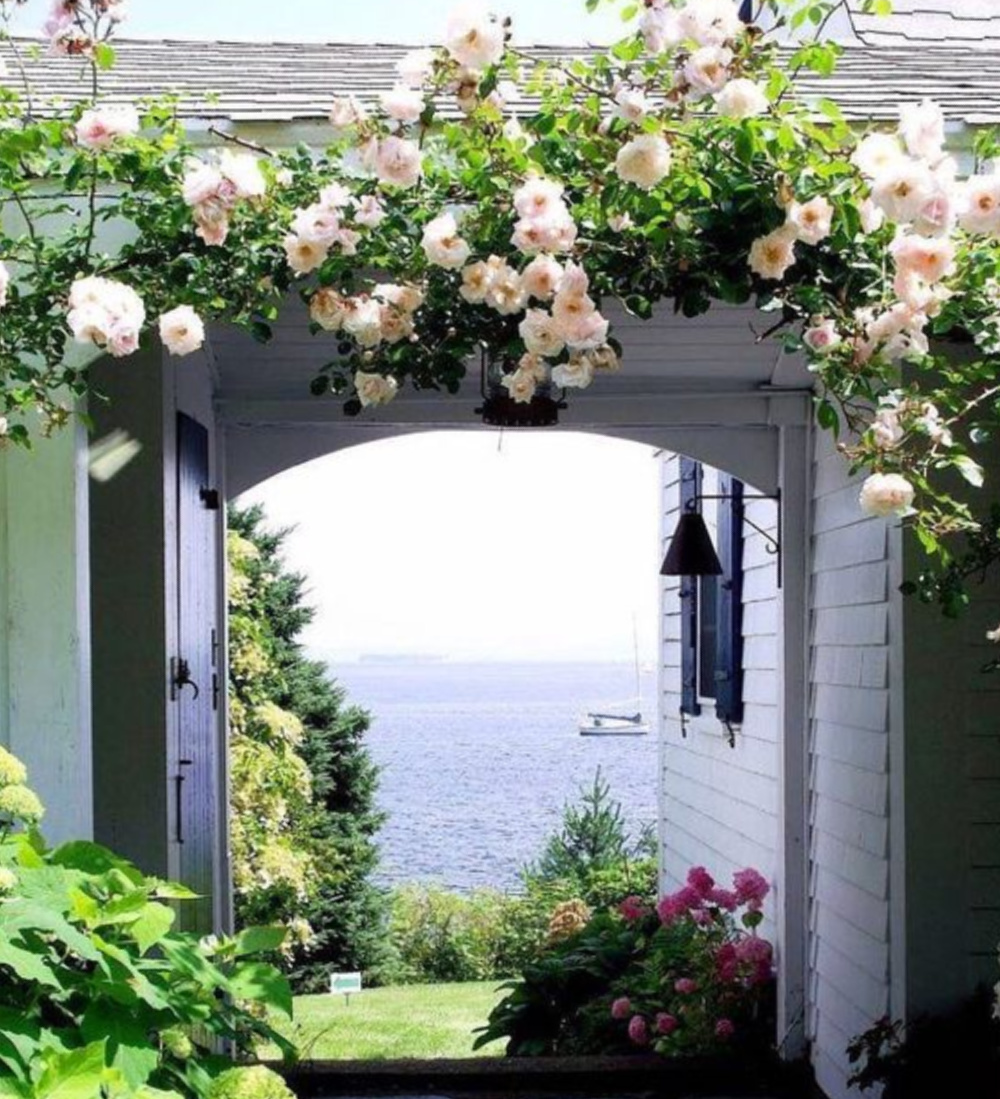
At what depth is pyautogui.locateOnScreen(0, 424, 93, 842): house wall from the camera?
3.54m

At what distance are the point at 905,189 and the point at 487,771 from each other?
110 ft

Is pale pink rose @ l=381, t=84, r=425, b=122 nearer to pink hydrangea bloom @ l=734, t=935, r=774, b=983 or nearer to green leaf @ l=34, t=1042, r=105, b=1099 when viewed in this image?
green leaf @ l=34, t=1042, r=105, b=1099

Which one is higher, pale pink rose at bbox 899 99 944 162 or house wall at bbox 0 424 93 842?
pale pink rose at bbox 899 99 944 162

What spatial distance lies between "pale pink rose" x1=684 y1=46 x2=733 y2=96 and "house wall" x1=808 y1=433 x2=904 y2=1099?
87.3 inches

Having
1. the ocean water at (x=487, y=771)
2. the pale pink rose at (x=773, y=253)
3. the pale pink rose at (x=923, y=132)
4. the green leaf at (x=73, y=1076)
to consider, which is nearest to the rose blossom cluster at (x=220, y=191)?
the pale pink rose at (x=773, y=253)

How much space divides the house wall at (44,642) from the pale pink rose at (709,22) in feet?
4.75

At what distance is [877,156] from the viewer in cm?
303

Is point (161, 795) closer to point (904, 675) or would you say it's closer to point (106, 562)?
point (106, 562)

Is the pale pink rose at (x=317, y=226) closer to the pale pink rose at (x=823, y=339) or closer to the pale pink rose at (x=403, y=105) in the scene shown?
the pale pink rose at (x=403, y=105)

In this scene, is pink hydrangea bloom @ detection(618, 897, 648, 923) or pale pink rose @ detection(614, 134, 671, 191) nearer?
pale pink rose @ detection(614, 134, 671, 191)

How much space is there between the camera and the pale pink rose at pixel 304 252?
3.32 m

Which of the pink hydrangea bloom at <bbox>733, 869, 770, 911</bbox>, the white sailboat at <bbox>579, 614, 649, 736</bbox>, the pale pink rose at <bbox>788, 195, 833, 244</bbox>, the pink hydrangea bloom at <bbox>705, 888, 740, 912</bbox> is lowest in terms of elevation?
the white sailboat at <bbox>579, 614, 649, 736</bbox>

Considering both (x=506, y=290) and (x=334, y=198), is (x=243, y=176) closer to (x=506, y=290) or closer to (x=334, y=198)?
(x=334, y=198)

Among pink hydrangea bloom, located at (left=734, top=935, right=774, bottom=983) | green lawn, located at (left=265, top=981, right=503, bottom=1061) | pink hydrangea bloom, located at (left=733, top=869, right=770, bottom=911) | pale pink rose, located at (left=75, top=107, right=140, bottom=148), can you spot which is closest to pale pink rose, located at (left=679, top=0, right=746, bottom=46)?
pale pink rose, located at (left=75, top=107, right=140, bottom=148)
